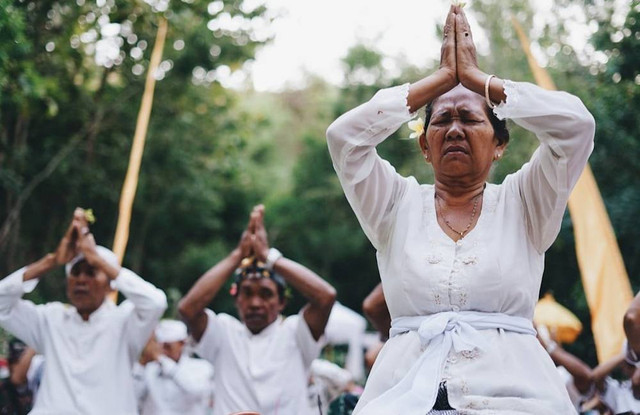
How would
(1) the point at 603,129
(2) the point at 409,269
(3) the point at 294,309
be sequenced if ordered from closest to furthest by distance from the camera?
(2) the point at 409,269 < (1) the point at 603,129 < (3) the point at 294,309

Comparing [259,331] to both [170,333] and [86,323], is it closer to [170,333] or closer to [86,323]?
[86,323]

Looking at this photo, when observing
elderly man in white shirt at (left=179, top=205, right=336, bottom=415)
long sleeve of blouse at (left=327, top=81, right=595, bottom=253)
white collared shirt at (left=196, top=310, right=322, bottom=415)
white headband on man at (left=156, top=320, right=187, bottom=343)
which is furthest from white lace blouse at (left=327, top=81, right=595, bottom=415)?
white headband on man at (left=156, top=320, right=187, bottom=343)

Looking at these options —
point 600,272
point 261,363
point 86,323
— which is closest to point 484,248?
point 261,363

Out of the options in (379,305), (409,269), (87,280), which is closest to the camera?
(409,269)

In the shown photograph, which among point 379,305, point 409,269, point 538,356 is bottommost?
point 379,305

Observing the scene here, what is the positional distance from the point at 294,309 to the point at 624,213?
13.0 meters

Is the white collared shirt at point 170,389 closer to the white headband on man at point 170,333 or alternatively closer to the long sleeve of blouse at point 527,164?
the white headband on man at point 170,333

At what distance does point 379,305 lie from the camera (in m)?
5.95

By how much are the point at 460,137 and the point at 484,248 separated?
17.8 inches

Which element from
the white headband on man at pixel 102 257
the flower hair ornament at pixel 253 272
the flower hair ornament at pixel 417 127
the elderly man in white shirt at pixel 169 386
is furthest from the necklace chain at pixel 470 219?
the elderly man in white shirt at pixel 169 386

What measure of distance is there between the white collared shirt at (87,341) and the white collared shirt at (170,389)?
2.31 meters

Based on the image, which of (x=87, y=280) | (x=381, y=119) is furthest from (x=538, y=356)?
(x=87, y=280)

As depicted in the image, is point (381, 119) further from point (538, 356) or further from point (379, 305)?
point (379, 305)

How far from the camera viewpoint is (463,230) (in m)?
3.36
